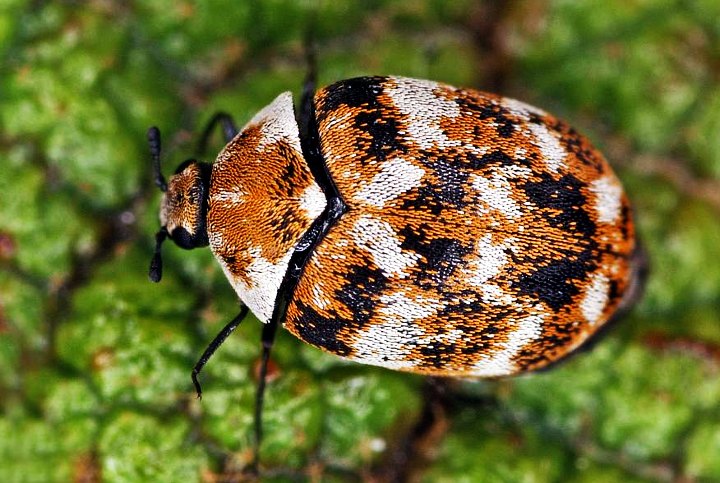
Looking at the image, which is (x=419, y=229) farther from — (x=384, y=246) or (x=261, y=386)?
(x=261, y=386)

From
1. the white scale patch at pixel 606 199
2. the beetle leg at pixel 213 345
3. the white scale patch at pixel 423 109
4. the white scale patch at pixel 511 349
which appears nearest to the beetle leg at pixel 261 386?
the beetle leg at pixel 213 345

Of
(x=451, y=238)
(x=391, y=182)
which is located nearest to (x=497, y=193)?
(x=451, y=238)

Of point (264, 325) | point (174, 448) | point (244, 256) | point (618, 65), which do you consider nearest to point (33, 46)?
point (244, 256)

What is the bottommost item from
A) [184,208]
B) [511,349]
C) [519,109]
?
[511,349]

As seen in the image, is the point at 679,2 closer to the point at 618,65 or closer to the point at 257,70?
the point at 618,65

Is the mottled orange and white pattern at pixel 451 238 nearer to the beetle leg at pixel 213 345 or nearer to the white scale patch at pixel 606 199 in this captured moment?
the white scale patch at pixel 606 199
